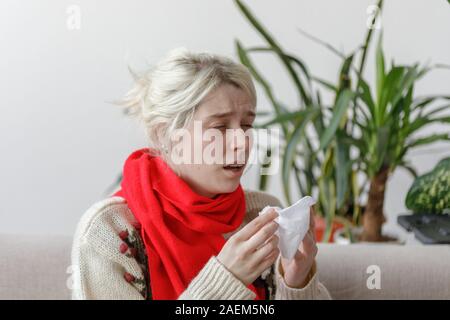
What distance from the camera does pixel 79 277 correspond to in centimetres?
109

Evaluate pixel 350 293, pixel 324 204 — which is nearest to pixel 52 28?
pixel 324 204

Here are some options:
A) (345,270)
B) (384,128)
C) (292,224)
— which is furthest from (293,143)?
(292,224)

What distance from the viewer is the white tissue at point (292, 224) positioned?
104cm

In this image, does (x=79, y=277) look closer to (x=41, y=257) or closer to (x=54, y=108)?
(x=41, y=257)

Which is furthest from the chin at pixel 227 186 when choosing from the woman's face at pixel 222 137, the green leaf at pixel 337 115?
the green leaf at pixel 337 115

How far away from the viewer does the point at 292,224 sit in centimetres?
104

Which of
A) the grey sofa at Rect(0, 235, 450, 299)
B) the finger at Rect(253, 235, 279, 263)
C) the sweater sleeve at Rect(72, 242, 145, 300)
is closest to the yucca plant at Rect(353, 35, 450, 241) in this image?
the grey sofa at Rect(0, 235, 450, 299)

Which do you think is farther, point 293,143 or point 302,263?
point 293,143

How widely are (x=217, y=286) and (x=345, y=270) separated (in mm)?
497

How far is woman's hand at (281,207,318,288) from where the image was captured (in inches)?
45.2

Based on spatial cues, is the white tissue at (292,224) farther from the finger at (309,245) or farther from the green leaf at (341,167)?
the green leaf at (341,167)

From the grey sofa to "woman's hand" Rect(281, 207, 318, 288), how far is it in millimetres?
Result: 228

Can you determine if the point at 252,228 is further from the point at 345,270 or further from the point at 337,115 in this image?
the point at 337,115

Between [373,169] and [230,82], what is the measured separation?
2.69 feet
